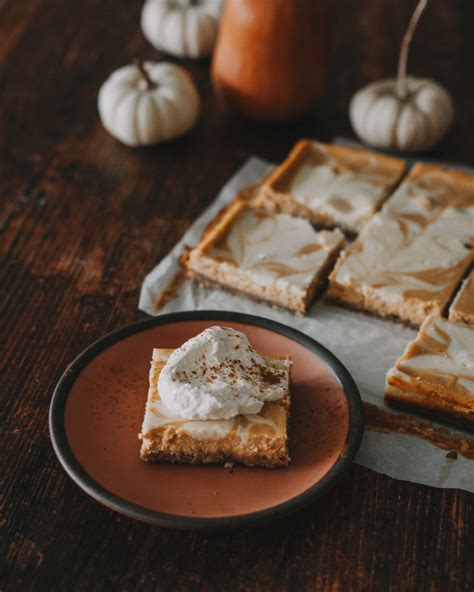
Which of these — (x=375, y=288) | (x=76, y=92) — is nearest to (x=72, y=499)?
(x=375, y=288)

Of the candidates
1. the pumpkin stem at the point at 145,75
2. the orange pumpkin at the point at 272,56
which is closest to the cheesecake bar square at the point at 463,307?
the orange pumpkin at the point at 272,56

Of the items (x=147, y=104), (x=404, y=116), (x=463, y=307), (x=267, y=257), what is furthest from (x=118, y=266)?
(x=404, y=116)

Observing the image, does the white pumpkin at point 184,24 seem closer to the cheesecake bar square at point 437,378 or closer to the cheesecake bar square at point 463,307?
the cheesecake bar square at point 463,307

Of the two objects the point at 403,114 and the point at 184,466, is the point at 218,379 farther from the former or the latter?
the point at 403,114

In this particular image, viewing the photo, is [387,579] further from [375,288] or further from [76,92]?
[76,92]

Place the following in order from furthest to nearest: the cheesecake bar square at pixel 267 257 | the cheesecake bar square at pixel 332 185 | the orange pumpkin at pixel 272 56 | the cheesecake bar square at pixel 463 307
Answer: the orange pumpkin at pixel 272 56 → the cheesecake bar square at pixel 332 185 → the cheesecake bar square at pixel 267 257 → the cheesecake bar square at pixel 463 307

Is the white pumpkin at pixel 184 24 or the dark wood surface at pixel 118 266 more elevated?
→ the white pumpkin at pixel 184 24

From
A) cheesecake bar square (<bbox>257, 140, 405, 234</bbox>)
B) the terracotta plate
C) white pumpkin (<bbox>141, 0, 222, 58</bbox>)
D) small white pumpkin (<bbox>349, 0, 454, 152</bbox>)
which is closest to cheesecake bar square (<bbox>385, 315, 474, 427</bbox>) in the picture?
the terracotta plate
